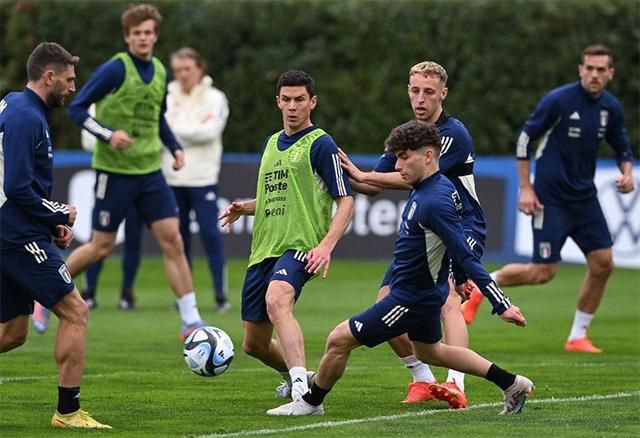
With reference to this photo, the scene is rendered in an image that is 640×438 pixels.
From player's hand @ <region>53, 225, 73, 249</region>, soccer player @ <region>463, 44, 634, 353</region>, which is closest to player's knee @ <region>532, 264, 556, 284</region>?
soccer player @ <region>463, 44, 634, 353</region>

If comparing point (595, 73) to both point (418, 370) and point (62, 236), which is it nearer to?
point (418, 370)

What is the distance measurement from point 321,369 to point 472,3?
47.6 feet

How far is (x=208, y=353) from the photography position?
980 centimetres

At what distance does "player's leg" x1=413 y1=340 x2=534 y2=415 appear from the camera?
920 cm

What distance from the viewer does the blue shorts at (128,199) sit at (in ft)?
45.4

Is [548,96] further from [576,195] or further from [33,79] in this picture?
[33,79]

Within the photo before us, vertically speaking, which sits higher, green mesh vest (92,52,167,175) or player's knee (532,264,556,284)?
green mesh vest (92,52,167,175)

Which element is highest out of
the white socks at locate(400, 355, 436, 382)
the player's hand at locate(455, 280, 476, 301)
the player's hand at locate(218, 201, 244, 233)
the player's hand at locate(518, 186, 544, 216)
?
the player's hand at locate(218, 201, 244, 233)

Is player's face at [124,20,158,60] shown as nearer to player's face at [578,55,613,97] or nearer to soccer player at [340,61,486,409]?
player's face at [578,55,613,97]

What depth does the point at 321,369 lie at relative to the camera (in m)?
9.30

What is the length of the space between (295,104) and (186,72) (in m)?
6.95

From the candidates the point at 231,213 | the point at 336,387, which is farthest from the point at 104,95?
the point at 336,387

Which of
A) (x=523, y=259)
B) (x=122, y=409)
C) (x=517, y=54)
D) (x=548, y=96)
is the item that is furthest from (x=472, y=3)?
(x=122, y=409)

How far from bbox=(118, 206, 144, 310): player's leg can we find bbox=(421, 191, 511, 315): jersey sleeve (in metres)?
8.03
